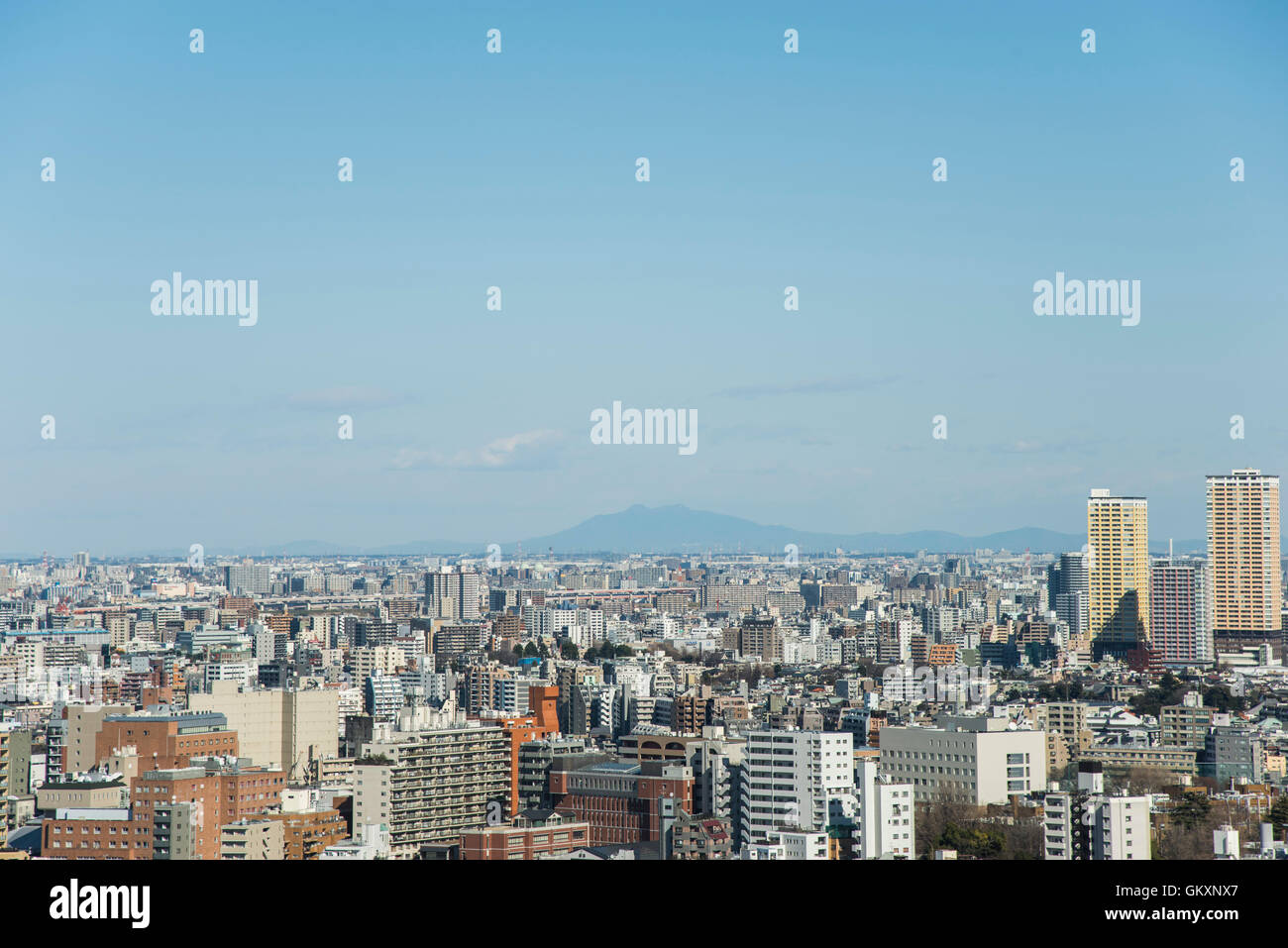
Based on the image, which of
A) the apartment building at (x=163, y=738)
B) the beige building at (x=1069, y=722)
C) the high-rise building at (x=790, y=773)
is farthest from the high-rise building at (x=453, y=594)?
the high-rise building at (x=790, y=773)

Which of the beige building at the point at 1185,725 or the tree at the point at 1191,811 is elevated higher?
the tree at the point at 1191,811

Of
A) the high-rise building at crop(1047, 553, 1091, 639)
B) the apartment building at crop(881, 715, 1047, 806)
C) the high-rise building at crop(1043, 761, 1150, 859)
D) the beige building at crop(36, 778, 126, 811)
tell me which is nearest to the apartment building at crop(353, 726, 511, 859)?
the beige building at crop(36, 778, 126, 811)

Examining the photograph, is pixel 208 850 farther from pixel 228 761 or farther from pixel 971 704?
pixel 971 704

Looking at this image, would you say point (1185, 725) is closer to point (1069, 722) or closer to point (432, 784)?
point (1069, 722)

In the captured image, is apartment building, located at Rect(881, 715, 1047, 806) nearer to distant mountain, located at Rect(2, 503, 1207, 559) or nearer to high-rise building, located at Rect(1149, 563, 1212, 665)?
high-rise building, located at Rect(1149, 563, 1212, 665)

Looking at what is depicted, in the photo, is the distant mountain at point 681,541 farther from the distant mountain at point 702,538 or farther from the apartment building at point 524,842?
the apartment building at point 524,842

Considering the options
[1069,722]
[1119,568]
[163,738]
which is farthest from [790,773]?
[1119,568]

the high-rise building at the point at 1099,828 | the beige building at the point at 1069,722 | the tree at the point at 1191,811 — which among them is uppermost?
the high-rise building at the point at 1099,828

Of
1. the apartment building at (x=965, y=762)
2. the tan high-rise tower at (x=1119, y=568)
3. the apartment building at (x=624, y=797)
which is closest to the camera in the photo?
the apartment building at (x=624, y=797)
